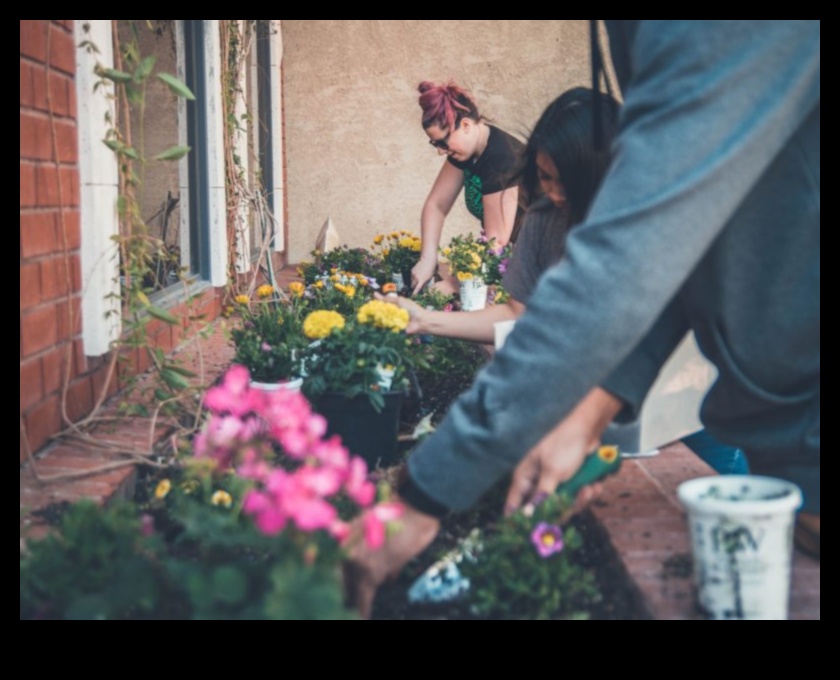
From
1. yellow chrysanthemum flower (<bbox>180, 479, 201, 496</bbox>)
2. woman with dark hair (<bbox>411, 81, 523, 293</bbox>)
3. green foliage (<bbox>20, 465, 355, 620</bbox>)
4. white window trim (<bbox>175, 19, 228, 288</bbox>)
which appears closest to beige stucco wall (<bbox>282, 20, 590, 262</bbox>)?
woman with dark hair (<bbox>411, 81, 523, 293</bbox>)

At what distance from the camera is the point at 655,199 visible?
1271mm

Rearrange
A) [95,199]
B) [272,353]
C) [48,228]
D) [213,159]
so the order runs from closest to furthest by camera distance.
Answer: [48,228]
[95,199]
[272,353]
[213,159]

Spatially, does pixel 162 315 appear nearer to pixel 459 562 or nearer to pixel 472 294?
pixel 459 562

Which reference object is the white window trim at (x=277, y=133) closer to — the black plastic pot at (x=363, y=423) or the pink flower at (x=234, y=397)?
the black plastic pot at (x=363, y=423)

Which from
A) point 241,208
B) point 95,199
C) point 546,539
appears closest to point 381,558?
point 546,539

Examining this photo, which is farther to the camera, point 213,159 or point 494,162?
point 494,162

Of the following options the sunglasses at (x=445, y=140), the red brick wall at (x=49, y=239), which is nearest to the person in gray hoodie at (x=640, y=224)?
the red brick wall at (x=49, y=239)

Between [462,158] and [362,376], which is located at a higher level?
[462,158]

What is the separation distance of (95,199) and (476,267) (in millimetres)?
2490

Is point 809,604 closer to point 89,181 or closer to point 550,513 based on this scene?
point 550,513

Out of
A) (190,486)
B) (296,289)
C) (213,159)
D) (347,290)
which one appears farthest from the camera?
(213,159)

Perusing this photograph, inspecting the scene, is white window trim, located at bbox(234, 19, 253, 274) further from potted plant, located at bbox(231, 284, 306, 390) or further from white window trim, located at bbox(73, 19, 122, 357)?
white window trim, located at bbox(73, 19, 122, 357)

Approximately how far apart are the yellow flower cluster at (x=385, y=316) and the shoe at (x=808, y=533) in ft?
3.99

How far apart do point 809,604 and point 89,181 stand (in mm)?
2080
